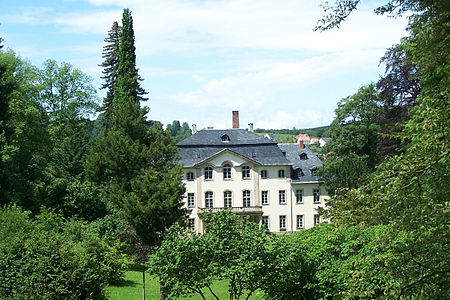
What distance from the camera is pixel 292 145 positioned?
174 feet

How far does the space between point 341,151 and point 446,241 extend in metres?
37.1

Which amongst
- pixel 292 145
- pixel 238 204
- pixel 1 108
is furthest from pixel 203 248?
pixel 292 145

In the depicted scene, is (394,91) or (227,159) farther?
(227,159)

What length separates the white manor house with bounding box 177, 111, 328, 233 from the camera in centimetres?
4900

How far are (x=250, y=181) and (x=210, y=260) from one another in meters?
35.3

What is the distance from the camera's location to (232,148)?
49.9 m

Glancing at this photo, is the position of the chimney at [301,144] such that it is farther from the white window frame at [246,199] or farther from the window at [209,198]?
the window at [209,198]

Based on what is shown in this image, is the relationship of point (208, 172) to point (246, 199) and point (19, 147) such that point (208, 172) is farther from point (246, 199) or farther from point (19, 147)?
point (19, 147)

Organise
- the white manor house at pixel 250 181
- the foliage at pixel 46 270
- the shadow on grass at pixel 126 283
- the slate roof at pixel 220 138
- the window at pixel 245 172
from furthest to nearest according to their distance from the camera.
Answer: the slate roof at pixel 220 138 < the window at pixel 245 172 < the white manor house at pixel 250 181 < the shadow on grass at pixel 126 283 < the foliage at pixel 46 270

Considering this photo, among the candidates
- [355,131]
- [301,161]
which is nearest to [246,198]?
[301,161]

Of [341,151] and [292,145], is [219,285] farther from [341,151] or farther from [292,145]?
[292,145]

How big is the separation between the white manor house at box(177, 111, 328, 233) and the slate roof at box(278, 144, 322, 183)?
0.10 m

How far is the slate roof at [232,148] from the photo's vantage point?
4931cm

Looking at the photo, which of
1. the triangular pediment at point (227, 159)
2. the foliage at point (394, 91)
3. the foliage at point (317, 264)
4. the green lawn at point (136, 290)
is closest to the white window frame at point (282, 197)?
the triangular pediment at point (227, 159)
